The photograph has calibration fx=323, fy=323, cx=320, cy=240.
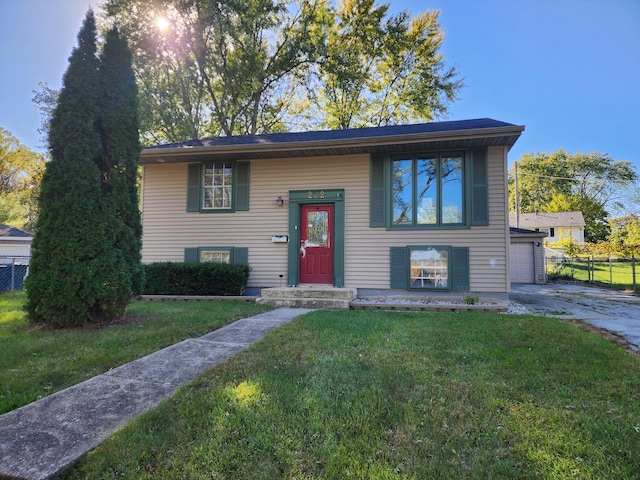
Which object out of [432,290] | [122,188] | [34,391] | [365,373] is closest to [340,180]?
[432,290]

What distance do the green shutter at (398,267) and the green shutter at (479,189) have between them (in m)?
1.61

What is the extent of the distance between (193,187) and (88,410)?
6748mm

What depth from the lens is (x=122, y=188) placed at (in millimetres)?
4766

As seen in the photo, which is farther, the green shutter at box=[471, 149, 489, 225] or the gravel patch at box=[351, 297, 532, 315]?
the green shutter at box=[471, 149, 489, 225]

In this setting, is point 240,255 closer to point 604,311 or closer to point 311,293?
point 311,293

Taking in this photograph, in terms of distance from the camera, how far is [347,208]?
7449mm

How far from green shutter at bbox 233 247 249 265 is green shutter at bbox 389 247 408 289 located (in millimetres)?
3442

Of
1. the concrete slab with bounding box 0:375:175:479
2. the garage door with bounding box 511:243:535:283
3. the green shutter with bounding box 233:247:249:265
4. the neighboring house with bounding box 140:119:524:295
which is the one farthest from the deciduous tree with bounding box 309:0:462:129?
the concrete slab with bounding box 0:375:175:479

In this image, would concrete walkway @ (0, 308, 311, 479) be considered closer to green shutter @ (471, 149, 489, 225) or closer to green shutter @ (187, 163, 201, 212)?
green shutter @ (187, 163, 201, 212)

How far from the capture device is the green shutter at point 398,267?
7.07m

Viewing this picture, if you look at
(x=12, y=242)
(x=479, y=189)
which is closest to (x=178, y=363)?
(x=479, y=189)

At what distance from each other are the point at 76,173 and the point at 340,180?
4955 millimetres

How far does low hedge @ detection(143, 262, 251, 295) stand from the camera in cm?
717

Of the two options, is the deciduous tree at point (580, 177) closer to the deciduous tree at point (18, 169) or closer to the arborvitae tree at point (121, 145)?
the arborvitae tree at point (121, 145)
